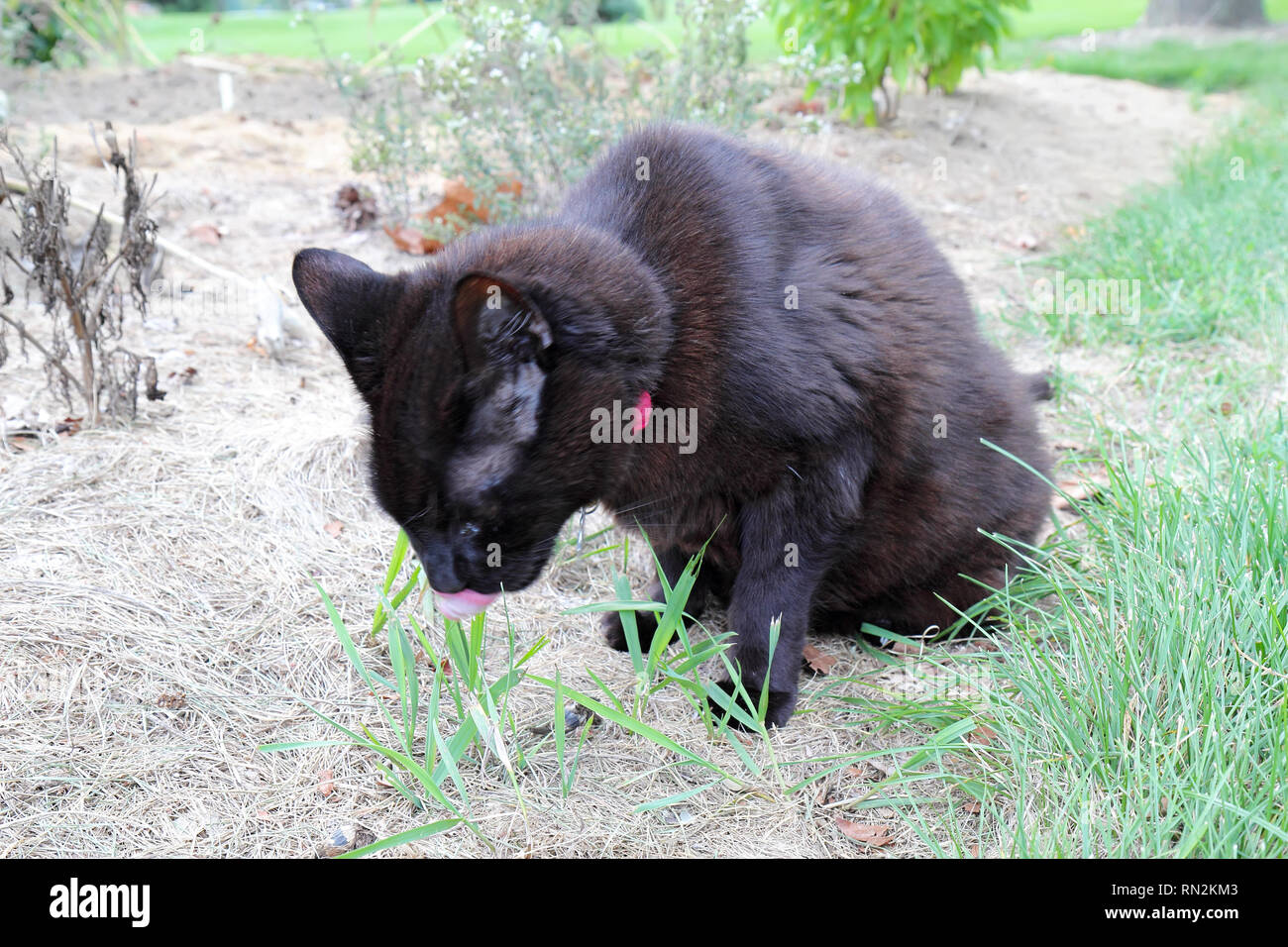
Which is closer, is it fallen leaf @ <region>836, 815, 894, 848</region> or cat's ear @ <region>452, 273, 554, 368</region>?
cat's ear @ <region>452, 273, 554, 368</region>

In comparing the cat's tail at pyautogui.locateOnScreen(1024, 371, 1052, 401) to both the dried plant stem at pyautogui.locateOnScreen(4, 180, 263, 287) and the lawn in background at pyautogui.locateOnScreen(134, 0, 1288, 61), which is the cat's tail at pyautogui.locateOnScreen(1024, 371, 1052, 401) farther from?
the lawn in background at pyautogui.locateOnScreen(134, 0, 1288, 61)

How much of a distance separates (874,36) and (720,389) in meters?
5.80

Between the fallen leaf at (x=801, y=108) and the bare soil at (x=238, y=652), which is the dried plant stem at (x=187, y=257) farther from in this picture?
the fallen leaf at (x=801, y=108)

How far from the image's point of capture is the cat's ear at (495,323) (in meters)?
1.70

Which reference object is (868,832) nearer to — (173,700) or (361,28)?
(173,700)

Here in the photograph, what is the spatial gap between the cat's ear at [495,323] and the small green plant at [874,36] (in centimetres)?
542

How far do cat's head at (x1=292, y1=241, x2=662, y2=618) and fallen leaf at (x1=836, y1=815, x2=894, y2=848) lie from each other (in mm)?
853

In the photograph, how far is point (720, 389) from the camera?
2164 mm

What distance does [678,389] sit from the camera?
2.14 m

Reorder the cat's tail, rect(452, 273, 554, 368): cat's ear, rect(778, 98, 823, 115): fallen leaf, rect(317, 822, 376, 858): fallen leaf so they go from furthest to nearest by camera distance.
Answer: rect(778, 98, 823, 115): fallen leaf < the cat's tail < rect(317, 822, 376, 858): fallen leaf < rect(452, 273, 554, 368): cat's ear

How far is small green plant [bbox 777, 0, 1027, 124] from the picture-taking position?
6879 millimetres

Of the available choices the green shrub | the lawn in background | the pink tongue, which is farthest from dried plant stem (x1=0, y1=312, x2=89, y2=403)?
the lawn in background

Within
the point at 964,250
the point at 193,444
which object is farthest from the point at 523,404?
the point at 964,250

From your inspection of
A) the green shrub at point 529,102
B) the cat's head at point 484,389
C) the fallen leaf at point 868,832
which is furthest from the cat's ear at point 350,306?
the green shrub at point 529,102
